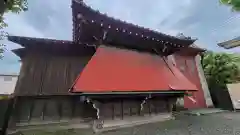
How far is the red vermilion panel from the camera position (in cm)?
430

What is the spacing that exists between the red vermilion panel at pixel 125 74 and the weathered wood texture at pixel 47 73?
6.14ft

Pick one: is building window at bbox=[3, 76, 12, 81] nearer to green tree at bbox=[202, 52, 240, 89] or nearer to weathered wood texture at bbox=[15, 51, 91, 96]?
weathered wood texture at bbox=[15, 51, 91, 96]

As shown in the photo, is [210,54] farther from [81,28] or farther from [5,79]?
[5,79]

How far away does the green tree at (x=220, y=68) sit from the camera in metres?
10.2

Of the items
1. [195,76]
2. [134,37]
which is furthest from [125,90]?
[195,76]

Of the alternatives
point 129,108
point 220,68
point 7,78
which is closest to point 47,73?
point 129,108

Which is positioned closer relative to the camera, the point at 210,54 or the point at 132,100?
the point at 132,100

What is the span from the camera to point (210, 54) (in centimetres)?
1146

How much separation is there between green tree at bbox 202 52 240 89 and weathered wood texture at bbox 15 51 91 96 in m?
9.55

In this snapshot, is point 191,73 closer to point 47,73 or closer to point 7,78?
point 47,73

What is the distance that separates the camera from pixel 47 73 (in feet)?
19.6

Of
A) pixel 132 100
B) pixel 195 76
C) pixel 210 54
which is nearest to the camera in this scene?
pixel 132 100

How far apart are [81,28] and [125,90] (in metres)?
2.44

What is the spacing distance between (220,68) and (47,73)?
1118 cm
